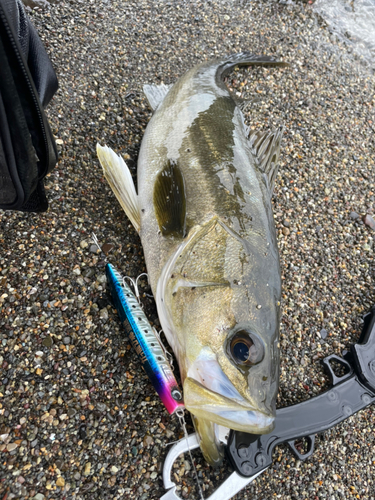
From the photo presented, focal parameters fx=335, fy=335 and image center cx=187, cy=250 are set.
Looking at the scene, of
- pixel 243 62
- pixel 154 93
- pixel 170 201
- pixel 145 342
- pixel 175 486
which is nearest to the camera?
pixel 175 486

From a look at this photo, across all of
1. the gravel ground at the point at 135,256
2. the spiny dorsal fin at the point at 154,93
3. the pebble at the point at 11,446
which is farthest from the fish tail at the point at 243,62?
the pebble at the point at 11,446

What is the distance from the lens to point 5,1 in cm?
162

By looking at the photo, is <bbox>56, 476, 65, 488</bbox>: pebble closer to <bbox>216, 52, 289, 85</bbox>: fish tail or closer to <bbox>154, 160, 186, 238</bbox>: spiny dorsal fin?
<bbox>154, 160, 186, 238</bbox>: spiny dorsal fin

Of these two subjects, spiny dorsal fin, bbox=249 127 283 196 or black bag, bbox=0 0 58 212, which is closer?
black bag, bbox=0 0 58 212

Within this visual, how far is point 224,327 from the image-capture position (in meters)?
1.81

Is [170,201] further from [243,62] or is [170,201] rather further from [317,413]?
[243,62]

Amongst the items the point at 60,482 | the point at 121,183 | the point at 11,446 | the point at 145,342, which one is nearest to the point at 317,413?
the point at 145,342

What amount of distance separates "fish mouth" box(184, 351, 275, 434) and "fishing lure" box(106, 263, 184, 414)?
0.23 metres

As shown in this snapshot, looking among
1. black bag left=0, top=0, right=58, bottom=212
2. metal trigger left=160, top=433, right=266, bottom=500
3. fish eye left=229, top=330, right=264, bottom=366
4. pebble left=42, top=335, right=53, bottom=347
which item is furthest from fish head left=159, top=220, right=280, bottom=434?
black bag left=0, top=0, right=58, bottom=212

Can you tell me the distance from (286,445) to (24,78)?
8.81 feet

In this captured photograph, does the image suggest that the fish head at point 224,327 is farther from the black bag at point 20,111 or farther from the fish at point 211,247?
the black bag at point 20,111

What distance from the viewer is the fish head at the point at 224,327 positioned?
1705mm

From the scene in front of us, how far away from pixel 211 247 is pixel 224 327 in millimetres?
493

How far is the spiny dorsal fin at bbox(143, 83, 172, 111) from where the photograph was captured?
3.03 meters
